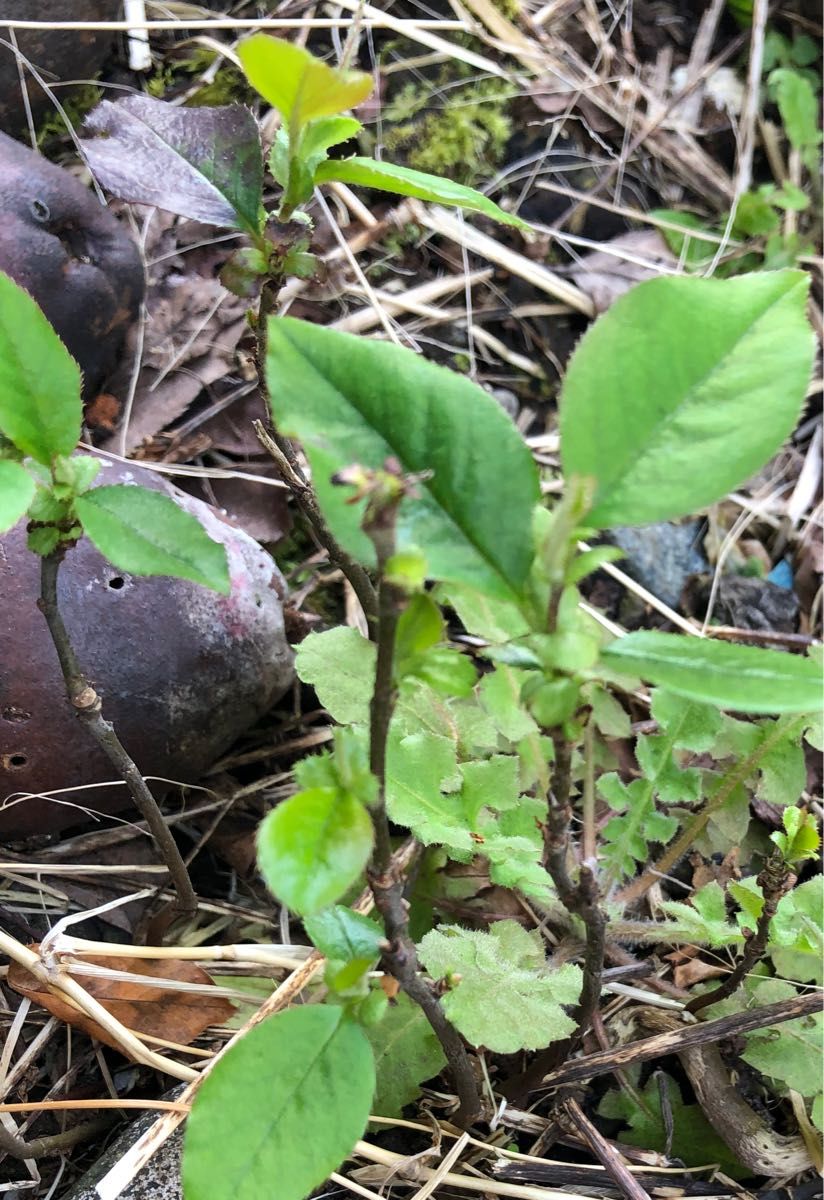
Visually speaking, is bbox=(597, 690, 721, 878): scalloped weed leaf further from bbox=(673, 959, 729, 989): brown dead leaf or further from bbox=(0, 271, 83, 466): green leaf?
bbox=(0, 271, 83, 466): green leaf

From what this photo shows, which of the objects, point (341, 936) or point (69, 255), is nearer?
point (341, 936)

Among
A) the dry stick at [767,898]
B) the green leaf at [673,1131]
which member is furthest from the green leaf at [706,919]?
the green leaf at [673,1131]

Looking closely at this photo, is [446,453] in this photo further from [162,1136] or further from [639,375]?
[162,1136]

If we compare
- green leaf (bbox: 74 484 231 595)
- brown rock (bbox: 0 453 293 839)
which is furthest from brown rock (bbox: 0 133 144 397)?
green leaf (bbox: 74 484 231 595)

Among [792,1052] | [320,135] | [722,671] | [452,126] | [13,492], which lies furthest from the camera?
[452,126]

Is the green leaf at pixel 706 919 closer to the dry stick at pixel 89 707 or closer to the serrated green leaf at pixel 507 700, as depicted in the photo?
the serrated green leaf at pixel 507 700

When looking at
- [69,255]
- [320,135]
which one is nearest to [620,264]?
[69,255]

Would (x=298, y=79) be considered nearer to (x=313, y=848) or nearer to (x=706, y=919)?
(x=313, y=848)

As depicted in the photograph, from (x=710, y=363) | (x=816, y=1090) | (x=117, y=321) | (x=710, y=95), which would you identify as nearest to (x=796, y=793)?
(x=816, y=1090)
